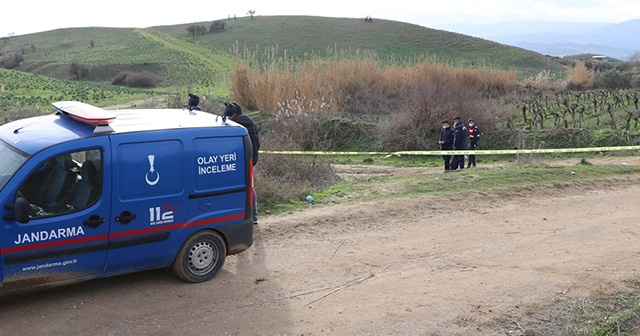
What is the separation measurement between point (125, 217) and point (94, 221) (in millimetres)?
306

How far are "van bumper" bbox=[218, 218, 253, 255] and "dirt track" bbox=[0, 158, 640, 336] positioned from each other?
0.35 metres

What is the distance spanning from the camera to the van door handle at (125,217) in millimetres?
5846

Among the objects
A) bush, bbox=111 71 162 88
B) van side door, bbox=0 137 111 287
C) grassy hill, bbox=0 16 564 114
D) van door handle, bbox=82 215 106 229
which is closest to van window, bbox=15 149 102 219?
van side door, bbox=0 137 111 287

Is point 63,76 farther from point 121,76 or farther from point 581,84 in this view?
point 581,84

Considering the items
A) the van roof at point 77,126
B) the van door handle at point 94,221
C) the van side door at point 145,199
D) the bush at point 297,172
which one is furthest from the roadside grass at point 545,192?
the van door handle at point 94,221

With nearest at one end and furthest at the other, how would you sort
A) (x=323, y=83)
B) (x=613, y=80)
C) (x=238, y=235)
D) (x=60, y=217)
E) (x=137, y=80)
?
(x=60, y=217)
(x=238, y=235)
(x=323, y=83)
(x=613, y=80)
(x=137, y=80)

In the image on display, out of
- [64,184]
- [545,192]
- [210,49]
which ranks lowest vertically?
[545,192]

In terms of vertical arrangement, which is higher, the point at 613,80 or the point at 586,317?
the point at 613,80

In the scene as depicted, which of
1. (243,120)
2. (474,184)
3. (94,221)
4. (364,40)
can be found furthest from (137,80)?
(94,221)

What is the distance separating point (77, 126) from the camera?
19.9 feet

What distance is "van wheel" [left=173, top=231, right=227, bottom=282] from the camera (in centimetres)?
640

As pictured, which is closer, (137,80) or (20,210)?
(20,210)

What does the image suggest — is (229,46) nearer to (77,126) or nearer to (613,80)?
(613,80)

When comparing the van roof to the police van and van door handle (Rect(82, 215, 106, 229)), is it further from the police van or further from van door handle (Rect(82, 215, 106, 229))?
van door handle (Rect(82, 215, 106, 229))
